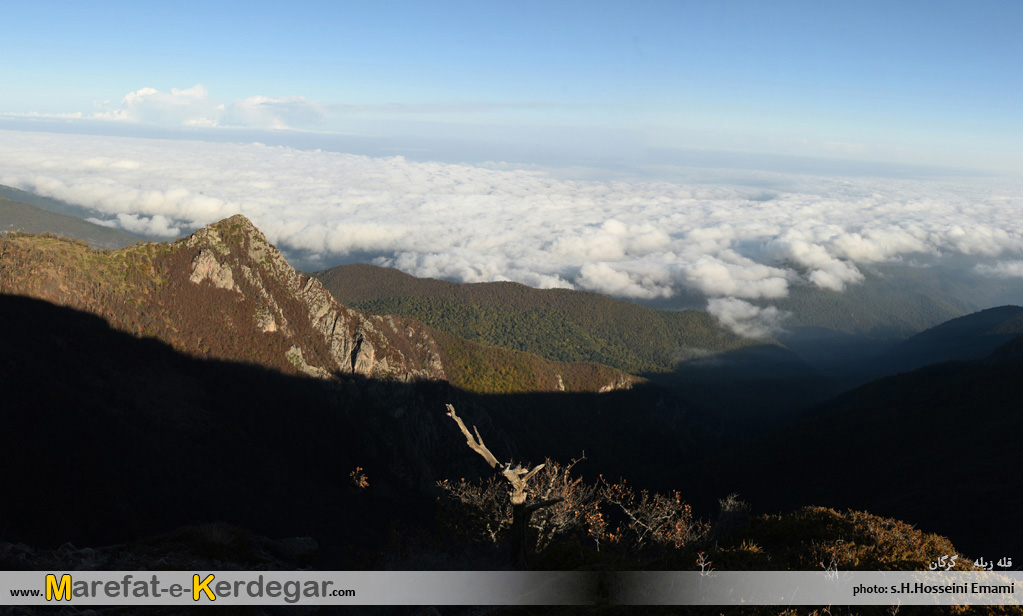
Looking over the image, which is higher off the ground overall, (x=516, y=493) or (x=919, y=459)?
(x=516, y=493)

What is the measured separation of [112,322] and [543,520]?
105091 mm

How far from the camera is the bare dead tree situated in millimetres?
19406

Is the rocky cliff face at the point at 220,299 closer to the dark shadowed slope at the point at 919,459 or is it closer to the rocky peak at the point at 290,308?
the rocky peak at the point at 290,308

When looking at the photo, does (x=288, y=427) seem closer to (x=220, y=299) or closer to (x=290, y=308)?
(x=220, y=299)

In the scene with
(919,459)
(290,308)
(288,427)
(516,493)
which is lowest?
Result: (288,427)

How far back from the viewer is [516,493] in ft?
68.7

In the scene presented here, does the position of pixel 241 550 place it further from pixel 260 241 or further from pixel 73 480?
pixel 260 241

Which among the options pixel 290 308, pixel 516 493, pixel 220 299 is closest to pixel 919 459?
pixel 516 493

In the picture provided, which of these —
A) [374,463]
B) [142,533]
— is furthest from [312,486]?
[142,533]

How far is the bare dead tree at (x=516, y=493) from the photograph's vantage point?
63.7 ft

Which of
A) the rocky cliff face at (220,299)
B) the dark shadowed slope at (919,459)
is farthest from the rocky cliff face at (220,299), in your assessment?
the dark shadowed slope at (919,459)

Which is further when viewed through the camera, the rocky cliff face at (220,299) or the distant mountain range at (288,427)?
the rocky cliff face at (220,299)

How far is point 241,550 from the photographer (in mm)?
25875
